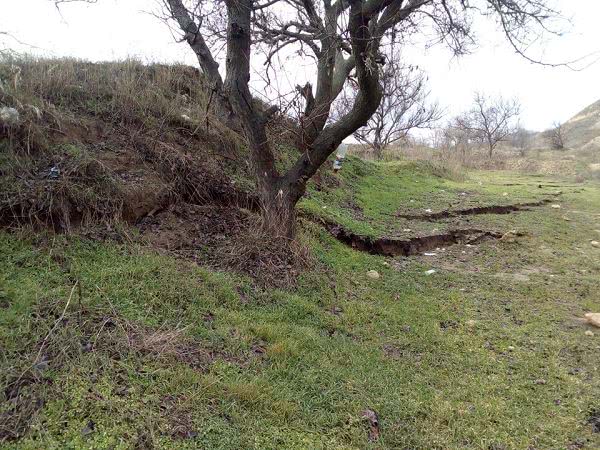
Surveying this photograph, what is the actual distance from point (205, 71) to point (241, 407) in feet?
18.5

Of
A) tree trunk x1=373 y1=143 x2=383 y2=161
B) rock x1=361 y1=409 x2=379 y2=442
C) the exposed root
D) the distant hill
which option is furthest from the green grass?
the distant hill

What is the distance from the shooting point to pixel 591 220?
7.79 m

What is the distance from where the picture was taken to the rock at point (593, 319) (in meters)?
3.56

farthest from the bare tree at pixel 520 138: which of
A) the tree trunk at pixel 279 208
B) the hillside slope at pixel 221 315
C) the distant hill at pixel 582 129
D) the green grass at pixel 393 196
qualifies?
the tree trunk at pixel 279 208

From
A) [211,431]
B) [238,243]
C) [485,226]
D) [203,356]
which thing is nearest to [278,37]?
[238,243]

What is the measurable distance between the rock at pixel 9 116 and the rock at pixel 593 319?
17.8ft

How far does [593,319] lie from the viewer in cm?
359

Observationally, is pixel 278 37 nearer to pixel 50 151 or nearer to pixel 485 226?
pixel 50 151

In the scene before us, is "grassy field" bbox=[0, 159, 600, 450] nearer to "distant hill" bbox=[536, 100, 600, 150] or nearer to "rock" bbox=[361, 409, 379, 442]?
"rock" bbox=[361, 409, 379, 442]

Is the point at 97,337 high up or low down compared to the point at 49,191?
down

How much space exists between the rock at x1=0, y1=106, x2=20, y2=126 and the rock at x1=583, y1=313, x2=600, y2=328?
541 centimetres

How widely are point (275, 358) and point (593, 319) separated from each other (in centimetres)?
302

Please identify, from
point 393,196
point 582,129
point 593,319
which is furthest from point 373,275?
point 582,129

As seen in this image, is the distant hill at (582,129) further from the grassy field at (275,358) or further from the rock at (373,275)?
the grassy field at (275,358)
